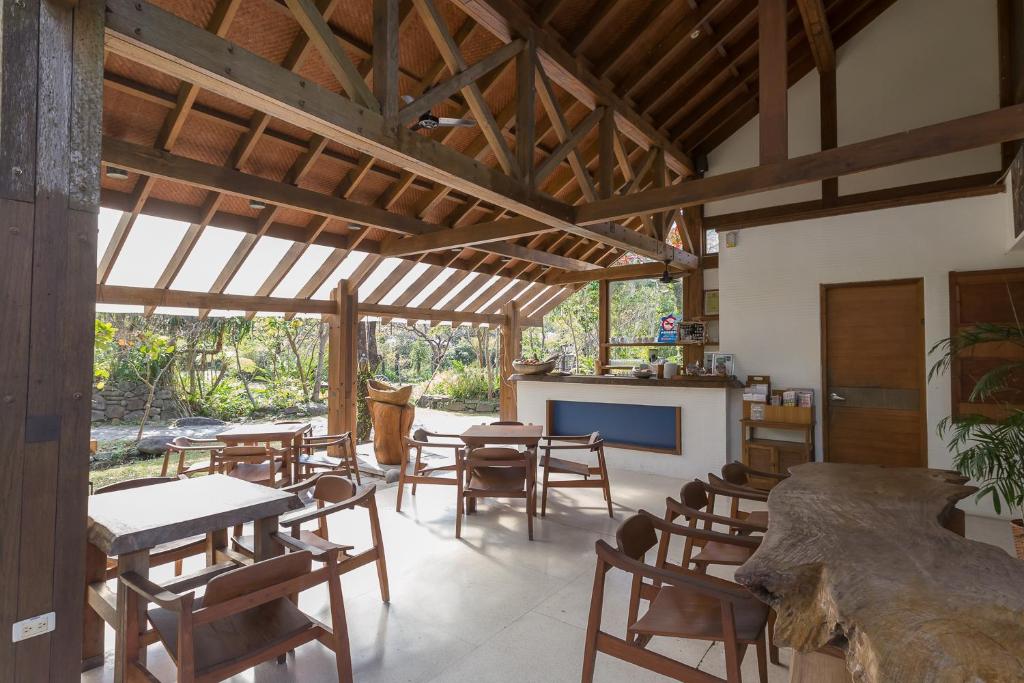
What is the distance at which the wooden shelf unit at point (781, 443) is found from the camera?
5844 mm

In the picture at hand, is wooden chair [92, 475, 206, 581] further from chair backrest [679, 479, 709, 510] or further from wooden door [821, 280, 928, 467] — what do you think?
wooden door [821, 280, 928, 467]

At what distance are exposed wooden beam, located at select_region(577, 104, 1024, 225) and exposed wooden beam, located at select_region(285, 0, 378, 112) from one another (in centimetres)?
263

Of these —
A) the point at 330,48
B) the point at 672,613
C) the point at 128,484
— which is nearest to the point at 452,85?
the point at 330,48

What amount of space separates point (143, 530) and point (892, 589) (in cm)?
266

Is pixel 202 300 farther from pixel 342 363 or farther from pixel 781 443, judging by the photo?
pixel 781 443

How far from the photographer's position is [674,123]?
7.42m

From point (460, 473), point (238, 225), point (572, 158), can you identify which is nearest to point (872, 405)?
point (572, 158)

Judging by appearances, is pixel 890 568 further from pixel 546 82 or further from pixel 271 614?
pixel 546 82

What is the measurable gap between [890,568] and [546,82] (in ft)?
14.4

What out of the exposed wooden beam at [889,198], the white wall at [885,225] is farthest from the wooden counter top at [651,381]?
the exposed wooden beam at [889,198]

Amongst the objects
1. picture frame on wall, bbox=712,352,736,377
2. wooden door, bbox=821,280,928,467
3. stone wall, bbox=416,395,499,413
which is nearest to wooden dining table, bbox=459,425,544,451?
picture frame on wall, bbox=712,352,736,377

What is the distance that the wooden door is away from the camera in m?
5.63

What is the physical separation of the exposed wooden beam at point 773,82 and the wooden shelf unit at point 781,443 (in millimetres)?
3039

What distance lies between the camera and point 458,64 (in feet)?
12.3
